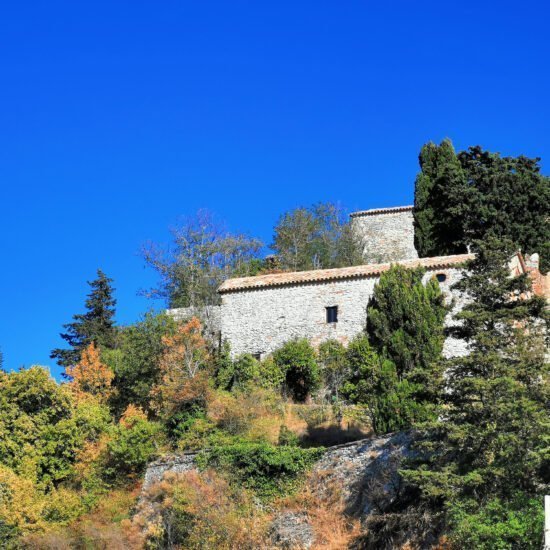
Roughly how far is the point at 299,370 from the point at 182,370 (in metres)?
4.76

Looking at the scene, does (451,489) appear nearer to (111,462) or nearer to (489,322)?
(489,322)

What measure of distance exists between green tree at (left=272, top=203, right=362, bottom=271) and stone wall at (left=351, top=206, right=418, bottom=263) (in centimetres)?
102

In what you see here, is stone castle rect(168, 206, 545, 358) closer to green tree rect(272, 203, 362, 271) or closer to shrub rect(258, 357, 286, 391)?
shrub rect(258, 357, 286, 391)

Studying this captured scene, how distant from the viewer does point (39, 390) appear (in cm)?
3306

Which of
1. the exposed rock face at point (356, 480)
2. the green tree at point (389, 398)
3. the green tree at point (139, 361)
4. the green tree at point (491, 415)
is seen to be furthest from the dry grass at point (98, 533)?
the green tree at point (491, 415)

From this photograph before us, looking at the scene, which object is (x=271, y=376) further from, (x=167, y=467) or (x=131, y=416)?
(x=167, y=467)

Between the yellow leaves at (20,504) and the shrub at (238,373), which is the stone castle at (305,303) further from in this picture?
the yellow leaves at (20,504)

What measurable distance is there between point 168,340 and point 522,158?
19.1 m

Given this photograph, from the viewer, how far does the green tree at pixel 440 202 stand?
41.8 metres

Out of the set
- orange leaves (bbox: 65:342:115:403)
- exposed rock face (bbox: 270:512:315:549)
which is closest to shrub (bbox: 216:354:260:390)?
orange leaves (bbox: 65:342:115:403)

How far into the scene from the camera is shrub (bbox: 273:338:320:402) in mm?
36125

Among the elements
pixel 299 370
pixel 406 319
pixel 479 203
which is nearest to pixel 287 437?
pixel 406 319

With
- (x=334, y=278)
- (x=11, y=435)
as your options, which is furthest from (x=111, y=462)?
(x=334, y=278)

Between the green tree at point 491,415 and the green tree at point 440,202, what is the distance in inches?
674
